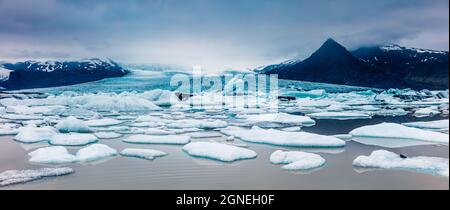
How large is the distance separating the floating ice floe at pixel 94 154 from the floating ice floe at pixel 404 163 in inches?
90.9

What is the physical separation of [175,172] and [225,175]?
0.43 meters

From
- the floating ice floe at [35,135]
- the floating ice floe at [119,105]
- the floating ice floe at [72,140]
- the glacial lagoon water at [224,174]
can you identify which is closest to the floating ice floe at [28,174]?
the glacial lagoon water at [224,174]

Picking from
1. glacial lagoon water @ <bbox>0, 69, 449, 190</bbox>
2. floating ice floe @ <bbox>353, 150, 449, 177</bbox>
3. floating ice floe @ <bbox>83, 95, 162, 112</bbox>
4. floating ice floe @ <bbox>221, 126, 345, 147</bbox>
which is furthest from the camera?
floating ice floe @ <bbox>83, 95, 162, 112</bbox>

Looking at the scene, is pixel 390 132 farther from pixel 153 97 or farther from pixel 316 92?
pixel 316 92

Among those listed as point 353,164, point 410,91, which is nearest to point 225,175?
point 353,164

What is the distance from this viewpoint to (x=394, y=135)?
5.08 m

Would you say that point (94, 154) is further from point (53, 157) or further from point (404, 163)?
point (404, 163)

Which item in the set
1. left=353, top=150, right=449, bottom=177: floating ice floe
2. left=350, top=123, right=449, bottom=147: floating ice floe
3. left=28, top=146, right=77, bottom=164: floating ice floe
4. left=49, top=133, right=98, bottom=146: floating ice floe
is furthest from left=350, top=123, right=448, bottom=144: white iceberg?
left=28, top=146, right=77, bottom=164: floating ice floe

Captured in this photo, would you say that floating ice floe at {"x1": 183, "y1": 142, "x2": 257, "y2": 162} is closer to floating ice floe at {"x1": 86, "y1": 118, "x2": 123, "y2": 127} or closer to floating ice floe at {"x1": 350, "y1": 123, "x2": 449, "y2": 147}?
floating ice floe at {"x1": 350, "y1": 123, "x2": 449, "y2": 147}

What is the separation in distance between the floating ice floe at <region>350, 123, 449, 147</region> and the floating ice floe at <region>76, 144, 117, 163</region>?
2966mm

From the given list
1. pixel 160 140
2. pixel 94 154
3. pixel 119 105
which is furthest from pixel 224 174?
pixel 119 105

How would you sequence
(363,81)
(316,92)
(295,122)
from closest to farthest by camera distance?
1. (295,122)
2. (363,81)
3. (316,92)

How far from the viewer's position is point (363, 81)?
606 inches

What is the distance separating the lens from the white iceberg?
4.79 meters
